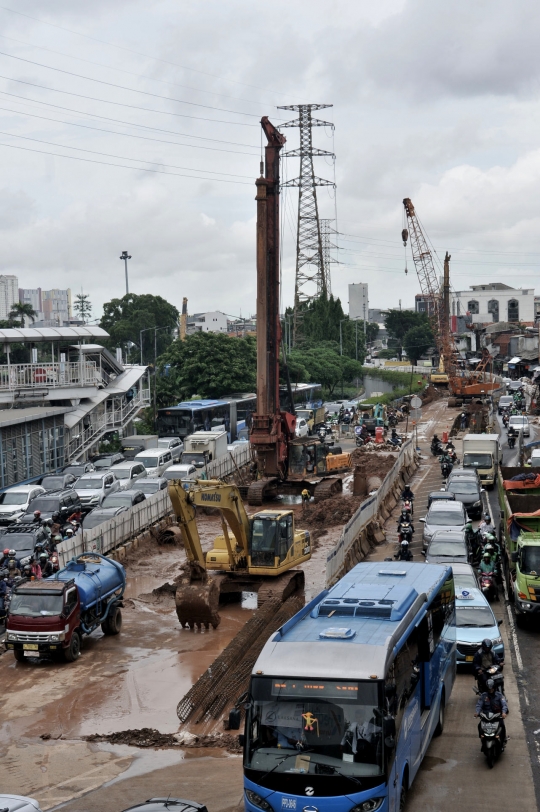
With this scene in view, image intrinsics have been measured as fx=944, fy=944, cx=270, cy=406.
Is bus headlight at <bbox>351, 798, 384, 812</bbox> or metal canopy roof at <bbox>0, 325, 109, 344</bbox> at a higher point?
metal canopy roof at <bbox>0, 325, 109, 344</bbox>

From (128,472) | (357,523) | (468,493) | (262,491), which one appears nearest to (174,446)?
(128,472)

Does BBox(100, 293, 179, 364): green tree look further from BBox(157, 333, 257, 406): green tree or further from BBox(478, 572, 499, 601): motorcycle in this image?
BBox(478, 572, 499, 601): motorcycle

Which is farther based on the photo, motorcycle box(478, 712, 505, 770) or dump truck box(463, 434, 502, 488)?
dump truck box(463, 434, 502, 488)

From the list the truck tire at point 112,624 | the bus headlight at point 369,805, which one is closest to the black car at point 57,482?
the truck tire at point 112,624

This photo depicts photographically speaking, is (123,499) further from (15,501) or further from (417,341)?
(417,341)

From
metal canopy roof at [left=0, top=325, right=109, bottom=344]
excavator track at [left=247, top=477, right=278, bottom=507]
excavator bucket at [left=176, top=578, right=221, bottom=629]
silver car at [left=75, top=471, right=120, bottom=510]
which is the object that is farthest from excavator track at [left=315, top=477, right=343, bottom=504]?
excavator bucket at [left=176, top=578, right=221, bottom=629]

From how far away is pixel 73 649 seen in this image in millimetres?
19797

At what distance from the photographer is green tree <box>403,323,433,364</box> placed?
140000 millimetres

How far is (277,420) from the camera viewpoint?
3862cm

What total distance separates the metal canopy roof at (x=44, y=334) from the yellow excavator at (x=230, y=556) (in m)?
23.7

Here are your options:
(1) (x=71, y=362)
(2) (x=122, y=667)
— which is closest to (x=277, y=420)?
(1) (x=71, y=362)

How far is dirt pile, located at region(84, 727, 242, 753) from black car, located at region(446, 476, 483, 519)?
64.0 ft

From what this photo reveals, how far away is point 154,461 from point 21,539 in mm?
16614

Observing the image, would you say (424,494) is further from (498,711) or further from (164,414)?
(498,711)
